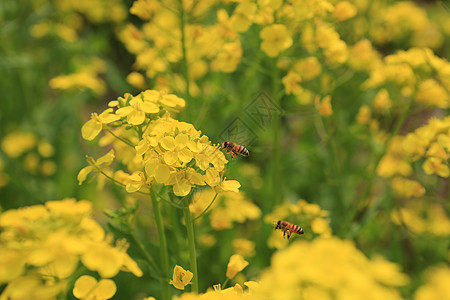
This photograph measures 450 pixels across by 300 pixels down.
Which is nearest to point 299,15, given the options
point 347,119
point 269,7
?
point 269,7

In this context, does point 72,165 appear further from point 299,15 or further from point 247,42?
point 299,15

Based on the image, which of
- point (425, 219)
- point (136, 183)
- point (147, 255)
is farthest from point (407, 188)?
point (136, 183)

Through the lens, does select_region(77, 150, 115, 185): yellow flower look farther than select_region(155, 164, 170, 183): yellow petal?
Yes

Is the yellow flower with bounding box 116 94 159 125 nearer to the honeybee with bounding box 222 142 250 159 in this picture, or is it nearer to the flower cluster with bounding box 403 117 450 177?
the honeybee with bounding box 222 142 250 159

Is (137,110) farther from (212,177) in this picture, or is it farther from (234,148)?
(234,148)

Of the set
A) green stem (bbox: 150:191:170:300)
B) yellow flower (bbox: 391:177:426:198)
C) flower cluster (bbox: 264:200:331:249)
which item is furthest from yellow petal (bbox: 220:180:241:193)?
yellow flower (bbox: 391:177:426:198)

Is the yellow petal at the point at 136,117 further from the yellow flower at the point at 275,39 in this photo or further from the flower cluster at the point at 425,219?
the flower cluster at the point at 425,219

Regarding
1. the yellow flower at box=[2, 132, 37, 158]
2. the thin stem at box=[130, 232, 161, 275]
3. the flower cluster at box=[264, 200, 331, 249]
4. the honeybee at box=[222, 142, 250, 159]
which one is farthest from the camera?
the yellow flower at box=[2, 132, 37, 158]
